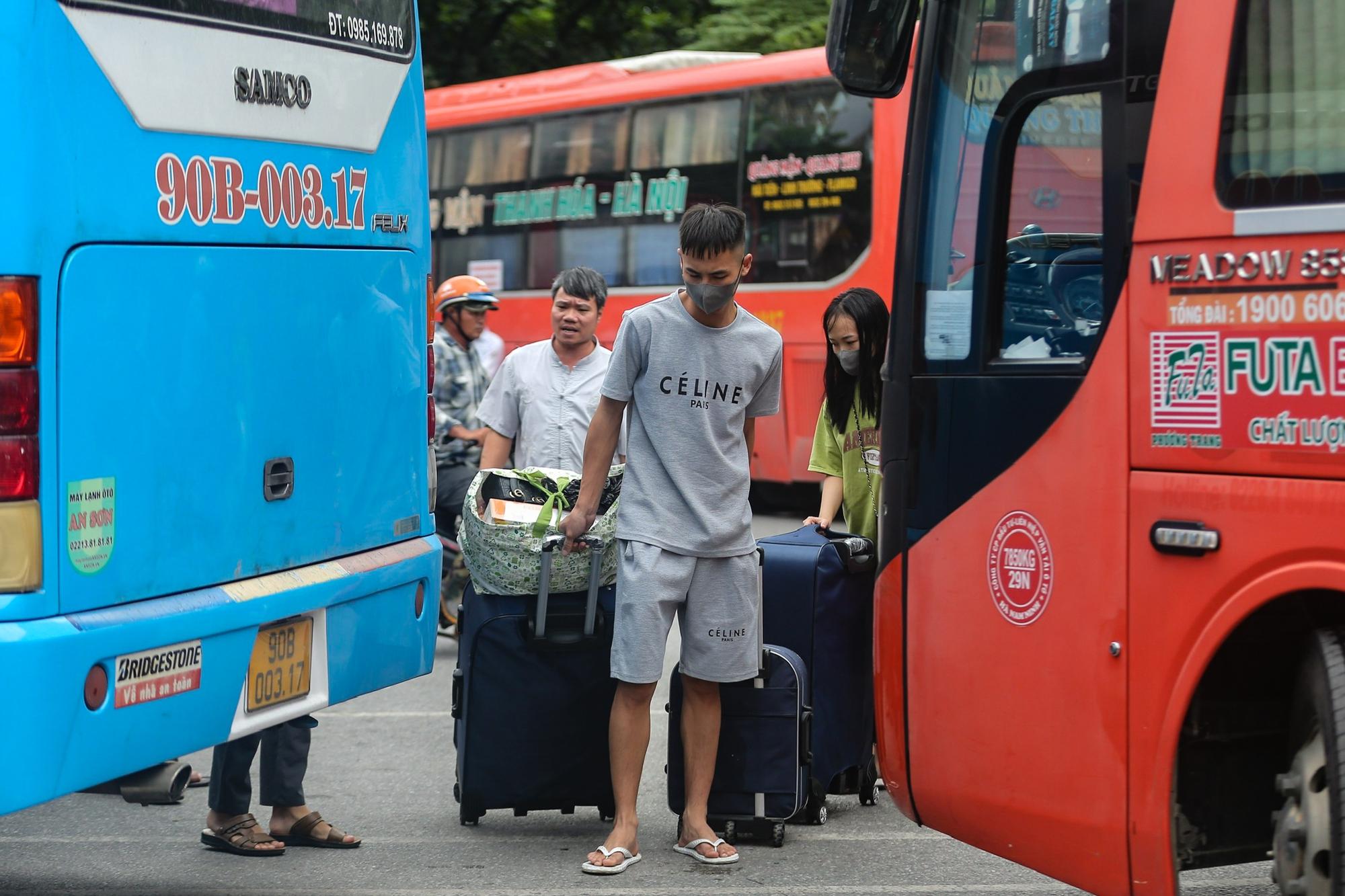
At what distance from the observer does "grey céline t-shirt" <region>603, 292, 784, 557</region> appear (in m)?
4.76

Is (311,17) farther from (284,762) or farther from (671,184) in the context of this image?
(671,184)

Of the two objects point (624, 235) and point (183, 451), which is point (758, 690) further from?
point (624, 235)

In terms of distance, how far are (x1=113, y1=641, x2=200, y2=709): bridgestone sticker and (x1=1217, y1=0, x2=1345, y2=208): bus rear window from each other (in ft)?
8.11

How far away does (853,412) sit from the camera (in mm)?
5473

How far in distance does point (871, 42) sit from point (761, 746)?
2053 mm

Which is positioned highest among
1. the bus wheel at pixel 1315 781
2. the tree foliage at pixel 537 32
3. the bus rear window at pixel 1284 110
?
the tree foliage at pixel 537 32

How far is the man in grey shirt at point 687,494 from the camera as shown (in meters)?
4.75

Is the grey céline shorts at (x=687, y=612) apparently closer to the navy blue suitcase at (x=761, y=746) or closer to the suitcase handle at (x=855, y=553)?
the navy blue suitcase at (x=761, y=746)

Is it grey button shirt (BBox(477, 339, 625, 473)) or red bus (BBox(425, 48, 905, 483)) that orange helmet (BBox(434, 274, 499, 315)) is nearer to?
grey button shirt (BBox(477, 339, 625, 473))

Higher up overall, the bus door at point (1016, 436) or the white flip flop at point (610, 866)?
the bus door at point (1016, 436)

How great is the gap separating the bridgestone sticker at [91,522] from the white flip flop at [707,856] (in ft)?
6.38

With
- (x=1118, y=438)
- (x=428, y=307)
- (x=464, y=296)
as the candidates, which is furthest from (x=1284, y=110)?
(x=464, y=296)

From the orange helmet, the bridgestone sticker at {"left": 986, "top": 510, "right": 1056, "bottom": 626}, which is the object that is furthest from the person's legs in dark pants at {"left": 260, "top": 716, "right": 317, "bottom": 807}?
the orange helmet

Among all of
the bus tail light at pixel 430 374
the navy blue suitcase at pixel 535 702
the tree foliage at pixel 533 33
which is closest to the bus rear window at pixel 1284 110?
the navy blue suitcase at pixel 535 702
